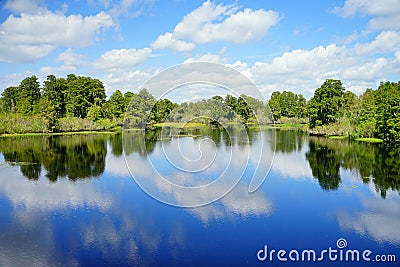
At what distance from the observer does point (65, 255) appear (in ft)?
31.0

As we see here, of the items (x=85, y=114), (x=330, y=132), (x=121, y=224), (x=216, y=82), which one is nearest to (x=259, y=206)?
(x=121, y=224)

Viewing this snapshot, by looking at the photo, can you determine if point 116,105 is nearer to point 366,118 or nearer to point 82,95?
point 82,95

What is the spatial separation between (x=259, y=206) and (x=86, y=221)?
627cm

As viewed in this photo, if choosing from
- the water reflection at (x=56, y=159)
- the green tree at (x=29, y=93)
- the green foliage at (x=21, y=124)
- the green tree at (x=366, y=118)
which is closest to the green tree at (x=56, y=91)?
the green tree at (x=29, y=93)

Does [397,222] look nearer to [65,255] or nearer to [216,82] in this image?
[216,82]

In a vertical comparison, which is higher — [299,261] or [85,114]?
[85,114]

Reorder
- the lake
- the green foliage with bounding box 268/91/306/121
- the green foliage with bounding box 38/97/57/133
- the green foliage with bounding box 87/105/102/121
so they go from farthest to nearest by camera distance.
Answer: the green foliage with bounding box 268/91/306/121, the green foliage with bounding box 87/105/102/121, the green foliage with bounding box 38/97/57/133, the lake

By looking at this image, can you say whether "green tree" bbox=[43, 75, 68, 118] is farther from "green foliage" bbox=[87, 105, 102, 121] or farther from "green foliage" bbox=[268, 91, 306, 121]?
"green foliage" bbox=[268, 91, 306, 121]

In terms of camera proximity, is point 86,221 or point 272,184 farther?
point 272,184

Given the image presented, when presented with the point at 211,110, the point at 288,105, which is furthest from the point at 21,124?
the point at 288,105

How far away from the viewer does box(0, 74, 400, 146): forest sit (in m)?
28.7

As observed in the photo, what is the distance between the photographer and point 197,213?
1255 cm

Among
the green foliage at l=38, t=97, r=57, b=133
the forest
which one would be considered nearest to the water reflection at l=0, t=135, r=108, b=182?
the forest

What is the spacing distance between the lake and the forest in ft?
9.12
